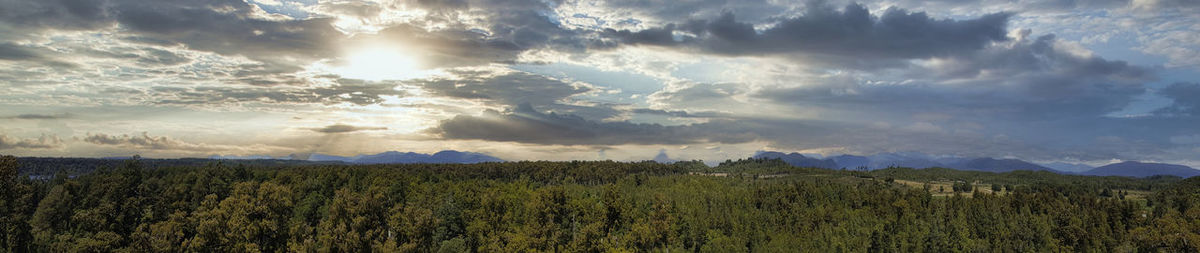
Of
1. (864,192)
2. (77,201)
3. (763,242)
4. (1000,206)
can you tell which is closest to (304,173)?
(77,201)

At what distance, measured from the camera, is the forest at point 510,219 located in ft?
226

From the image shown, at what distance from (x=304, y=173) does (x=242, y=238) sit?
12612cm

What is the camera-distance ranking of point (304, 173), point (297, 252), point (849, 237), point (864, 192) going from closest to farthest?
point (297, 252), point (849, 237), point (304, 173), point (864, 192)

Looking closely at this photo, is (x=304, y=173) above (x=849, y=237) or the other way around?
above

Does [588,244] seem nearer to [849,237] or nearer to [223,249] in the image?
[223,249]

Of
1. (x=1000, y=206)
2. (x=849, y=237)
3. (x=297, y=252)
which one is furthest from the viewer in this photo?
(x=1000, y=206)

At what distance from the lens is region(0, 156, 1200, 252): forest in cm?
6894

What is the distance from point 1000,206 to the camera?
162250 millimetres

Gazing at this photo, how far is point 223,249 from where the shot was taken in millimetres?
63781

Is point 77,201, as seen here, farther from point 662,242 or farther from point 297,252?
point 662,242

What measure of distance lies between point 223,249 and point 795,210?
143884mm

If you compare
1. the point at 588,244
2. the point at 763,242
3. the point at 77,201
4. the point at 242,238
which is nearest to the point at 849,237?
the point at 763,242

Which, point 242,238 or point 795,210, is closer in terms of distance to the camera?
point 242,238

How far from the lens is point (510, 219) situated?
112000mm
